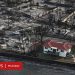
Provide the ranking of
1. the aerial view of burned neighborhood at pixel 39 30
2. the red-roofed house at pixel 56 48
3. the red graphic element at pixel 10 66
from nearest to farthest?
the red graphic element at pixel 10 66
the red-roofed house at pixel 56 48
the aerial view of burned neighborhood at pixel 39 30

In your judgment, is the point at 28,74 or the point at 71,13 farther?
the point at 71,13

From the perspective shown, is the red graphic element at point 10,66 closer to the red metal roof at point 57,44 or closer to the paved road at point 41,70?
the paved road at point 41,70

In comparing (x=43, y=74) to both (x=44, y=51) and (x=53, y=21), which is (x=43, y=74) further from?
(x=53, y=21)

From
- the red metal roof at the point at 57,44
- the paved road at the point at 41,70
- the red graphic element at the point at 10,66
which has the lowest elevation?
the paved road at the point at 41,70

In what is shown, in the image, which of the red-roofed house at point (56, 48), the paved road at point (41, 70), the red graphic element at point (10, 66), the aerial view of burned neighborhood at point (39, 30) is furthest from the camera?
the aerial view of burned neighborhood at point (39, 30)

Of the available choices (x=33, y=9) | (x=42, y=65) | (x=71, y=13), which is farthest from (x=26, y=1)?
(x=42, y=65)

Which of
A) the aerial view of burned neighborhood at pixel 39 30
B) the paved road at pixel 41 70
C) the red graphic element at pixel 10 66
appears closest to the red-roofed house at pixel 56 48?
the aerial view of burned neighborhood at pixel 39 30

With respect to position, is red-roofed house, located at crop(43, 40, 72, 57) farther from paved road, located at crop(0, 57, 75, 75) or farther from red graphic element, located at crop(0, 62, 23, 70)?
red graphic element, located at crop(0, 62, 23, 70)
